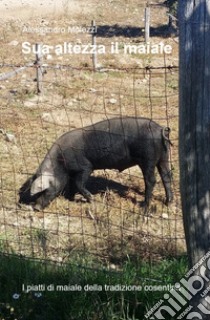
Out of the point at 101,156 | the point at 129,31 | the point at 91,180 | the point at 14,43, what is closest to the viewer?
the point at 101,156

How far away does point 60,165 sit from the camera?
6.68 m

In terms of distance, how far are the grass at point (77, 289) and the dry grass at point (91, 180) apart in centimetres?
59

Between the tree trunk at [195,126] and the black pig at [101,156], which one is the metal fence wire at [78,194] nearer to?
the black pig at [101,156]

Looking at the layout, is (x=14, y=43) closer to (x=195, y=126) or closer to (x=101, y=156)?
(x=101, y=156)

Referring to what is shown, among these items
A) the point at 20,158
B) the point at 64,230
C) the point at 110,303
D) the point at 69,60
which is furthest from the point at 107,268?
the point at 69,60

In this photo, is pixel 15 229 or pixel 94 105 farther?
pixel 94 105

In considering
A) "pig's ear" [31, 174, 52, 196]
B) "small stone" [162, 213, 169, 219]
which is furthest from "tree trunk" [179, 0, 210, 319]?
"pig's ear" [31, 174, 52, 196]

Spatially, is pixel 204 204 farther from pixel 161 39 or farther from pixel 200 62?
pixel 161 39

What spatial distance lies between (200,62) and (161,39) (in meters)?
13.7

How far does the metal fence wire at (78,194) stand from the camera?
16.6 ft

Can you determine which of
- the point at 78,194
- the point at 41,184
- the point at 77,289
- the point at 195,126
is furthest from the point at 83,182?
the point at 195,126

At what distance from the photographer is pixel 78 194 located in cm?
713

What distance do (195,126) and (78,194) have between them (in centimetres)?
441

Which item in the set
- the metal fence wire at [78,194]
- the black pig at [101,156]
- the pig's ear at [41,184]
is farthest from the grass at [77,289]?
the black pig at [101,156]
